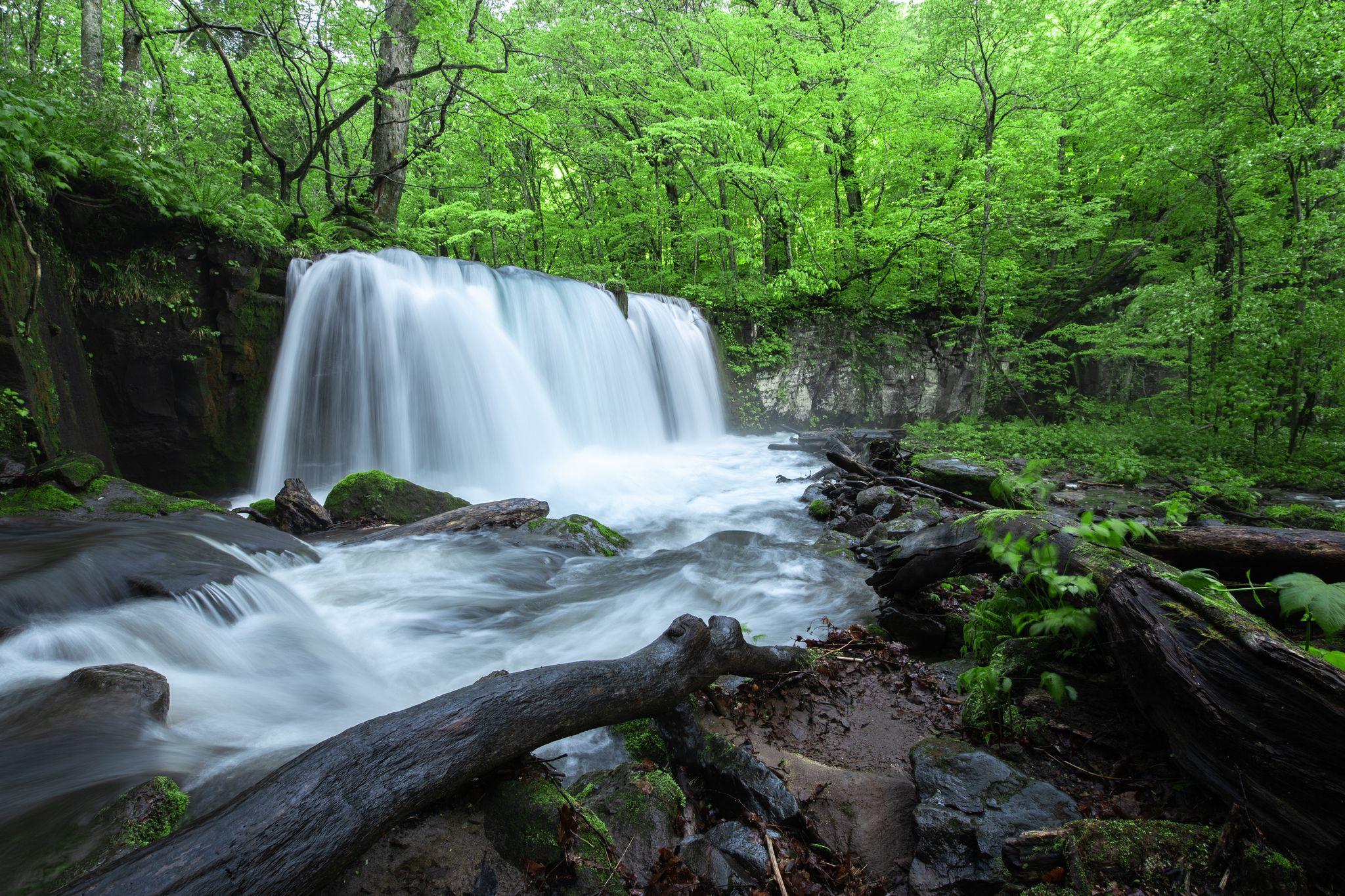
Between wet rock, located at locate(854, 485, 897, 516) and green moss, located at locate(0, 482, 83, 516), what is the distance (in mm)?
7911

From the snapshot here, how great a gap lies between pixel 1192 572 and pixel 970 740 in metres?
1.12

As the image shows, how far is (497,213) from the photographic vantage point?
42.2 feet

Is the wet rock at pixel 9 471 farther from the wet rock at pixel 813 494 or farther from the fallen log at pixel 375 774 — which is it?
the wet rock at pixel 813 494

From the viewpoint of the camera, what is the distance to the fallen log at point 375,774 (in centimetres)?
129

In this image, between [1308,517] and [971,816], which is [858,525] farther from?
[1308,517]

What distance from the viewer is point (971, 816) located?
1970 millimetres

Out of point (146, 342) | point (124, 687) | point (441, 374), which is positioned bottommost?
point (124, 687)

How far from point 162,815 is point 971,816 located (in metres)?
2.71

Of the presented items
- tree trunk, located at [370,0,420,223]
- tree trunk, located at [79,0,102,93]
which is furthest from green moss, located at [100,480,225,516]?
tree trunk, located at [370,0,420,223]

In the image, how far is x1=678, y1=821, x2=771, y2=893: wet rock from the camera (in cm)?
187

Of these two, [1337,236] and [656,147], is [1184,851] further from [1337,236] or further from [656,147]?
[656,147]

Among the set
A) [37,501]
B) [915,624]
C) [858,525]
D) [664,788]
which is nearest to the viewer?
[664,788]

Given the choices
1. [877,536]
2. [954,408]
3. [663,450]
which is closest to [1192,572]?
[877,536]

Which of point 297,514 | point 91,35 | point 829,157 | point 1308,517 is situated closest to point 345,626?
point 297,514
